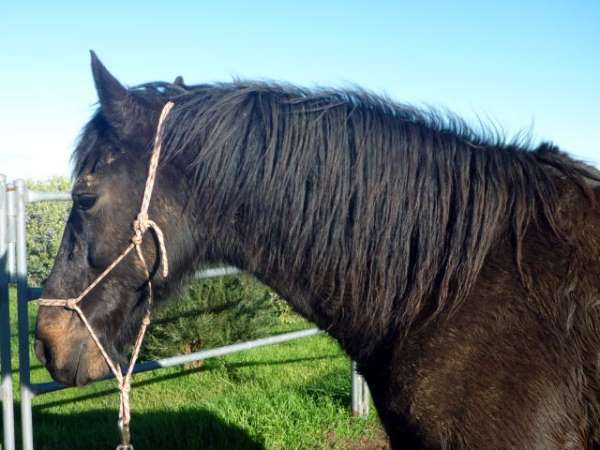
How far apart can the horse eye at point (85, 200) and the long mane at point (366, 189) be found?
0.15 meters

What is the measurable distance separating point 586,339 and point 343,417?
3.32 m

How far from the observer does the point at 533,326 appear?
6.18ft

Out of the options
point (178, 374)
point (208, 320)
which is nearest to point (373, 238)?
point (208, 320)

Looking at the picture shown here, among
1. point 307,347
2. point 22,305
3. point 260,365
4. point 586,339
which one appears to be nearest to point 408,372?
point 586,339

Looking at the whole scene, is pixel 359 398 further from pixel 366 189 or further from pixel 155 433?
pixel 366 189

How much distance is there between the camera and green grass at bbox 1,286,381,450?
13.6ft

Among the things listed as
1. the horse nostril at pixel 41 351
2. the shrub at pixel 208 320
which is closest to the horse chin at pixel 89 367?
the horse nostril at pixel 41 351

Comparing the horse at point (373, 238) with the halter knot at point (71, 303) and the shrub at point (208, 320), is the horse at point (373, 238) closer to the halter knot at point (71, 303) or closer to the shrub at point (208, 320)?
the halter knot at point (71, 303)

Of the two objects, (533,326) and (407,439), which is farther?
(407,439)

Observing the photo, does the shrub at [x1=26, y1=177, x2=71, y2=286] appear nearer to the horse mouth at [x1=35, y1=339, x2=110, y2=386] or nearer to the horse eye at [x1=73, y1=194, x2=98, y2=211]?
the horse mouth at [x1=35, y1=339, x2=110, y2=386]

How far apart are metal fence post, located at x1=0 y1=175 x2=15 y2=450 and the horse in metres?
0.79

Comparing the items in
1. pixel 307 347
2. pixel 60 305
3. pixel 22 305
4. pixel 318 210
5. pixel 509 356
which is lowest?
pixel 307 347

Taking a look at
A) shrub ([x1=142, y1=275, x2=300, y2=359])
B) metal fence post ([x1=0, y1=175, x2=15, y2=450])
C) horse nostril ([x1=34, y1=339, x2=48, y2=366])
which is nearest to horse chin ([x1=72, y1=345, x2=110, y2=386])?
horse nostril ([x1=34, y1=339, x2=48, y2=366])

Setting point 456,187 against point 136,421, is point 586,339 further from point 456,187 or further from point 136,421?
point 136,421
